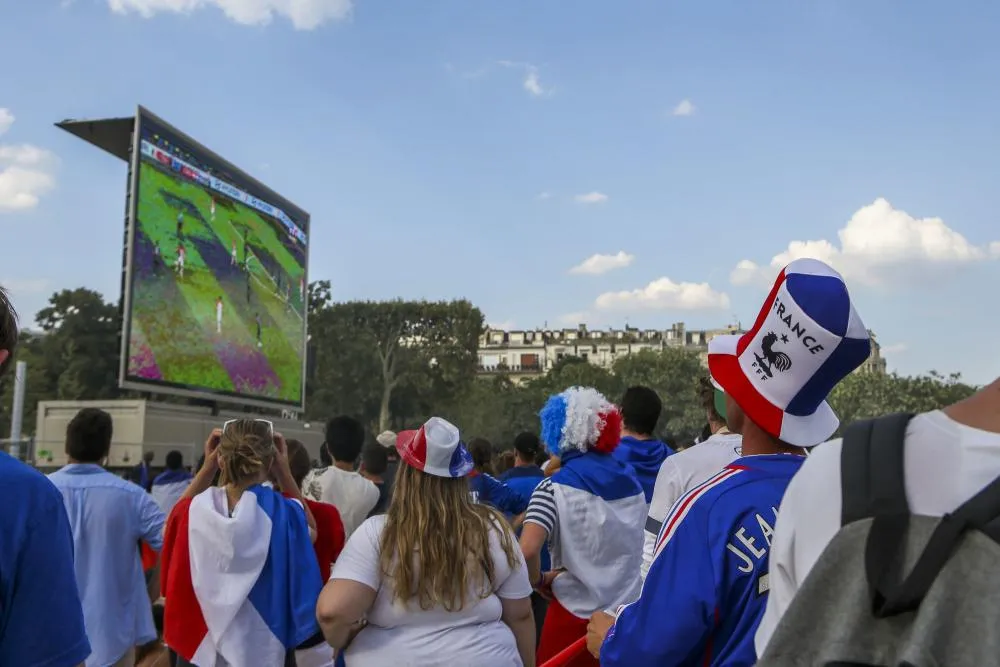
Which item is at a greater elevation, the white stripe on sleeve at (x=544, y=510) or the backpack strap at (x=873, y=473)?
the backpack strap at (x=873, y=473)

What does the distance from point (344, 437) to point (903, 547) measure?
518cm

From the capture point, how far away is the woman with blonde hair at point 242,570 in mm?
3809

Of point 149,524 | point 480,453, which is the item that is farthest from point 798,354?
point 480,453

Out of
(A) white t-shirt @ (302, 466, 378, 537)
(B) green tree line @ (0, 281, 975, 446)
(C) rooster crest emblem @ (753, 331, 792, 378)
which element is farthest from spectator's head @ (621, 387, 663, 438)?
(B) green tree line @ (0, 281, 975, 446)

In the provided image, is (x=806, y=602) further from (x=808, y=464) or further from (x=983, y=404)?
(x=983, y=404)

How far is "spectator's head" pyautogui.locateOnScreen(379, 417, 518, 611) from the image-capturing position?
9.67ft

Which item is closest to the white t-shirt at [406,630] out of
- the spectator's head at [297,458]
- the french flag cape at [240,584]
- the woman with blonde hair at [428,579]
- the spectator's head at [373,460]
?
the woman with blonde hair at [428,579]

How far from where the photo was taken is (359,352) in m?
47.6

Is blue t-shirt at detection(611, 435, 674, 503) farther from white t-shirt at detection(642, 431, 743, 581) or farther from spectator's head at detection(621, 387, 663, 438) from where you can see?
white t-shirt at detection(642, 431, 743, 581)

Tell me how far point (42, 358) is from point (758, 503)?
146 ft

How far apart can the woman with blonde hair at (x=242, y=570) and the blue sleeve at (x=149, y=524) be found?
2.47 feet

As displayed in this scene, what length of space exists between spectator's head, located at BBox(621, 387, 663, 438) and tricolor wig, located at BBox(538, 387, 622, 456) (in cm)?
78

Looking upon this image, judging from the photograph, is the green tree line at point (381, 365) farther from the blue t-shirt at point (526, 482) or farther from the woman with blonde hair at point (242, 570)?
the woman with blonde hair at point (242, 570)

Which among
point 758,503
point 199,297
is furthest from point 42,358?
point 758,503
